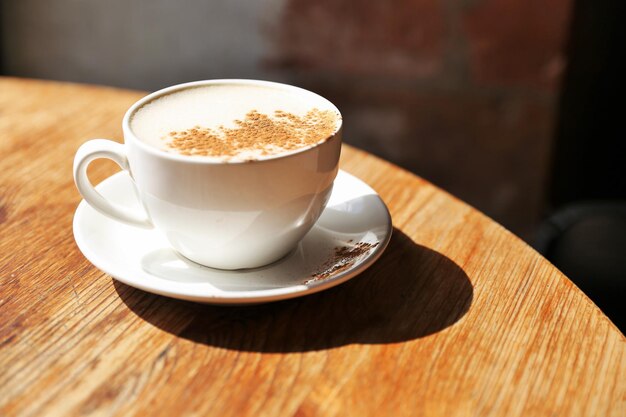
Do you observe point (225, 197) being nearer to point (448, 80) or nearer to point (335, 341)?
point (335, 341)

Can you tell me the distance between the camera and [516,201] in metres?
1.36

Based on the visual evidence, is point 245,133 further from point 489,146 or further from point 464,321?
point 489,146

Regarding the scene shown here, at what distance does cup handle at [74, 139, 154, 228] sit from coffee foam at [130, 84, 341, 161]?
0.9 inches

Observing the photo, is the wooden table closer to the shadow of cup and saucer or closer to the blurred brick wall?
the shadow of cup and saucer

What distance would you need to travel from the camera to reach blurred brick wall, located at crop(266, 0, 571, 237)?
1.22 m

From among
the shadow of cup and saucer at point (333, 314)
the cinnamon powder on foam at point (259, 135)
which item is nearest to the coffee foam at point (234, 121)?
the cinnamon powder on foam at point (259, 135)

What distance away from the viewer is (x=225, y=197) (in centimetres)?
45

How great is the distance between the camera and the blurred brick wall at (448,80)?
1225 mm

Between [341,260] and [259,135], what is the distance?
10 cm

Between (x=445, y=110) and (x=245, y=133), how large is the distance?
2.87ft

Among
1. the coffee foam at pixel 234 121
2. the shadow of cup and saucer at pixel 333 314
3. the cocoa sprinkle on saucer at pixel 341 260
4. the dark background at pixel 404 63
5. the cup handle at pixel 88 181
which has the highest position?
the coffee foam at pixel 234 121

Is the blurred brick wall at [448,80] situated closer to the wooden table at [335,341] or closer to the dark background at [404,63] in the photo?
the dark background at [404,63]

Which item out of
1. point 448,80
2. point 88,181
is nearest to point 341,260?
point 88,181

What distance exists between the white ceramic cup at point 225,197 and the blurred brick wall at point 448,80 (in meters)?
0.82
